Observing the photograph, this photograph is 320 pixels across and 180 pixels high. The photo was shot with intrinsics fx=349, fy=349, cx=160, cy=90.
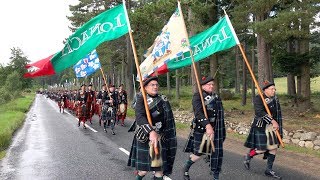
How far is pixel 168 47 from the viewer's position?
753 cm

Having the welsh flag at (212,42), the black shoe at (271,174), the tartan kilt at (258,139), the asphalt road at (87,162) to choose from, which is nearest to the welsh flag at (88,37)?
the welsh flag at (212,42)

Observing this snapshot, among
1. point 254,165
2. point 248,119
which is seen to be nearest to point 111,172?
point 254,165

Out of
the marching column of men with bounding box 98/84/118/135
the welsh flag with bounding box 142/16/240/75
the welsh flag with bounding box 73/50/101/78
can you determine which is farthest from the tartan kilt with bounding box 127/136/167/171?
the welsh flag with bounding box 73/50/101/78

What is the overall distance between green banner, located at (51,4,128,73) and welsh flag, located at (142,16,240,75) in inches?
59.1

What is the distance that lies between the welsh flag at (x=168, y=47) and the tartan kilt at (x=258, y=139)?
2298 mm

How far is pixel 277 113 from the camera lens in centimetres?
726

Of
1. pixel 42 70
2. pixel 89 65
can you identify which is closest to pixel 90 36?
pixel 42 70

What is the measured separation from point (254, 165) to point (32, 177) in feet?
16.0

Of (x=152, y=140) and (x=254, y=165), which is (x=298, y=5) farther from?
(x=152, y=140)

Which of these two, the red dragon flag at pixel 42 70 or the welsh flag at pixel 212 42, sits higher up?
the welsh flag at pixel 212 42

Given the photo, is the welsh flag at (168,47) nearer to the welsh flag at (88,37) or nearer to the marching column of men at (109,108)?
the welsh flag at (88,37)

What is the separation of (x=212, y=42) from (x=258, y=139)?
2.53 metres

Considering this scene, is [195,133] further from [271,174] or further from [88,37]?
[88,37]

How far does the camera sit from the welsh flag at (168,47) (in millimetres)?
7473
